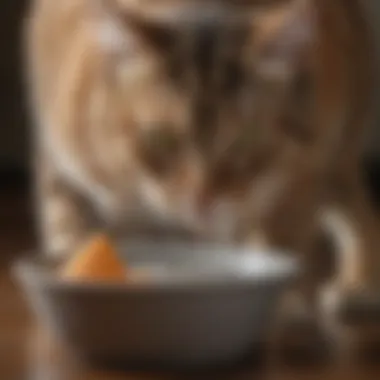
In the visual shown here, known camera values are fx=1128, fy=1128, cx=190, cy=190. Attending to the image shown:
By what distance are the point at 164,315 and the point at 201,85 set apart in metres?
0.46

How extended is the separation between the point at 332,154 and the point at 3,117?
1436mm

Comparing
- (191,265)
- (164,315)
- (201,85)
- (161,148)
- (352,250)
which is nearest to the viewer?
(164,315)

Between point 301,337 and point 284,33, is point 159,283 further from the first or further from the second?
point 284,33

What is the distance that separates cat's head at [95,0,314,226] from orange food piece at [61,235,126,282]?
0.33 meters

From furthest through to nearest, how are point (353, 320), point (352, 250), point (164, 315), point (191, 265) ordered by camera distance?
point (352, 250) → point (353, 320) → point (191, 265) → point (164, 315)

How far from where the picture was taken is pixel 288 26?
48.4 inches

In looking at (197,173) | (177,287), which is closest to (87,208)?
(197,173)

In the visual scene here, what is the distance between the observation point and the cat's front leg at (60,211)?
59.6 inches

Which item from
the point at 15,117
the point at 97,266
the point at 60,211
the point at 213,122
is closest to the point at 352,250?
the point at 213,122

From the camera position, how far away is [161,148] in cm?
138

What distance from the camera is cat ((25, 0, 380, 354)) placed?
1248 mm

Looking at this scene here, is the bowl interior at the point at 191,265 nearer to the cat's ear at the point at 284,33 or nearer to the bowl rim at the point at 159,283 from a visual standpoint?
the bowl rim at the point at 159,283

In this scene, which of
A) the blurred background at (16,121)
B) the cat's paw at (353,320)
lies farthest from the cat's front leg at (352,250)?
the blurred background at (16,121)

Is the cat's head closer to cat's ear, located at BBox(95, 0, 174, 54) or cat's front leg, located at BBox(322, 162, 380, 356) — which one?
cat's ear, located at BBox(95, 0, 174, 54)
